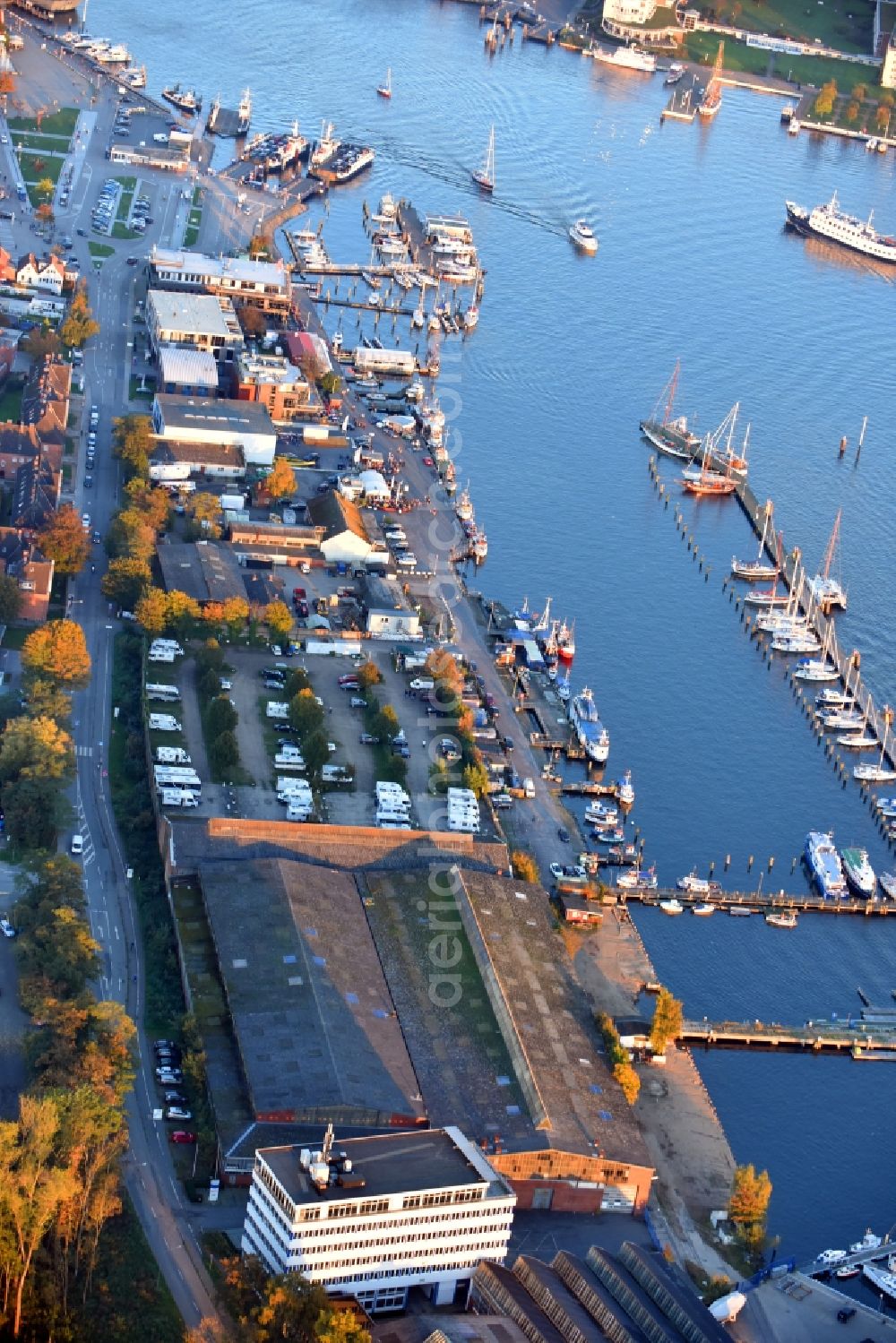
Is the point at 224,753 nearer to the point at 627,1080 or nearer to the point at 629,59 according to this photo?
the point at 627,1080

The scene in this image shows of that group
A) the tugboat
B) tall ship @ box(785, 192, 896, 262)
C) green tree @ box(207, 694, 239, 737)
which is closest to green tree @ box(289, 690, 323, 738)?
green tree @ box(207, 694, 239, 737)

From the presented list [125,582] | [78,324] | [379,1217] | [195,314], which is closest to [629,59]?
[195,314]

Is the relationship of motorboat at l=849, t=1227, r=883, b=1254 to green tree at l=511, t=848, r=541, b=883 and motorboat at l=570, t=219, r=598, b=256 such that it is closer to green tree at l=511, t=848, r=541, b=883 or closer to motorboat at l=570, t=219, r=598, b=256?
green tree at l=511, t=848, r=541, b=883

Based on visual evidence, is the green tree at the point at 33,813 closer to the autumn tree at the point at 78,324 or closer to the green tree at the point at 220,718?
the green tree at the point at 220,718

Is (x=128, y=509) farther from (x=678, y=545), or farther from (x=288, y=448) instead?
(x=678, y=545)

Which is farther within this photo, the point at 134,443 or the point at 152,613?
the point at 134,443

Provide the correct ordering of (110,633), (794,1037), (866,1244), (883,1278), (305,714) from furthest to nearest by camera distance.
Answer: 1. (110,633)
2. (305,714)
3. (794,1037)
4. (866,1244)
5. (883,1278)

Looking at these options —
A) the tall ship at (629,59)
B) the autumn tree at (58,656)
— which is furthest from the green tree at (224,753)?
the tall ship at (629,59)

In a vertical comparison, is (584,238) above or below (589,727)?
above
